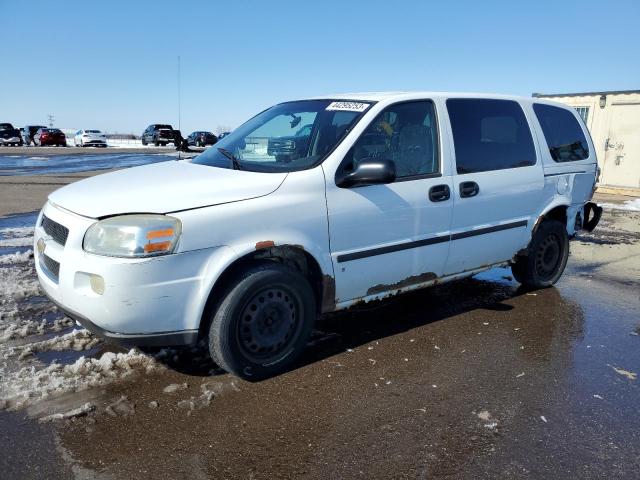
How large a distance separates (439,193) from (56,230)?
2.71 meters

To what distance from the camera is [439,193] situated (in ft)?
13.3

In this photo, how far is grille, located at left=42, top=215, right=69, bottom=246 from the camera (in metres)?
3.15

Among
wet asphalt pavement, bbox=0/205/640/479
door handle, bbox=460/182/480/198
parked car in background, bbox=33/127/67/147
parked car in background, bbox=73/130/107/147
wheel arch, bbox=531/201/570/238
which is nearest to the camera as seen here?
wet asphalt pavement, bbox=0/205/640/479

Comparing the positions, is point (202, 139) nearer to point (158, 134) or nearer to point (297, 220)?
point (158, 134)

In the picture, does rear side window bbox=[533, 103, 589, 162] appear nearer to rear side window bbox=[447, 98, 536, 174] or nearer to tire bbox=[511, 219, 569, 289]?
rear side window bbox=[447, 98, 536, 174]

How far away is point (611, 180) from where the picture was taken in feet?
46.5

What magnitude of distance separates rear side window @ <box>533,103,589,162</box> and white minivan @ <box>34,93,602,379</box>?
0.10 ft

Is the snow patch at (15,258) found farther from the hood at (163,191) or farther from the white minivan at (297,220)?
the hood at (163,191)

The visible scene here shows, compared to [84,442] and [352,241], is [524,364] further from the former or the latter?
[84,442]

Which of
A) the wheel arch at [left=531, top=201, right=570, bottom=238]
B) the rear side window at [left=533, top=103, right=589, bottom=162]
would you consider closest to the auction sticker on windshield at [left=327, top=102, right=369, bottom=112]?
the rear side window at [left=533, top=103, right=589, bottom=162]

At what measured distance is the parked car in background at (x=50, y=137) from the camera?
3850cm

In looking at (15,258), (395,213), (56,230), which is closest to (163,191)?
(56,230)

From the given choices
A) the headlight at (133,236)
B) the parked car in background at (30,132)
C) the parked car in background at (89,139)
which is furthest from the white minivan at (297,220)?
the parked car in background at (30,132)

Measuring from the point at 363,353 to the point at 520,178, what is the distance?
7.12 ft
